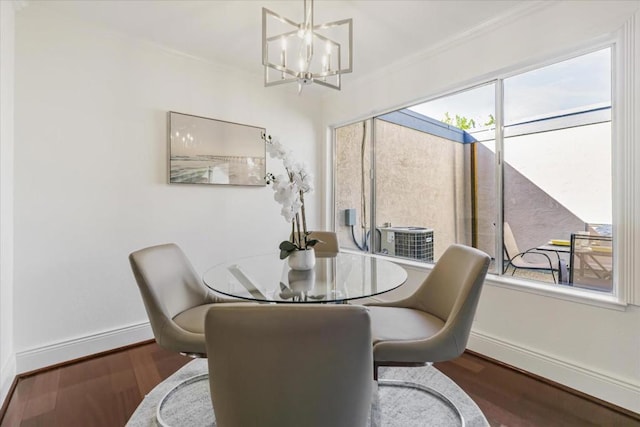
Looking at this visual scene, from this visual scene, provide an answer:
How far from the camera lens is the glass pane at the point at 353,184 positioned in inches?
139

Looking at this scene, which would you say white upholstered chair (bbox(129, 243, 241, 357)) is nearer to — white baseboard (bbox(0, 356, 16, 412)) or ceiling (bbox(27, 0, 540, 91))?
white baseboard (bbox(0, 356, 16, 412))

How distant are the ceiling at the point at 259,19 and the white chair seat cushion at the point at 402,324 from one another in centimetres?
201

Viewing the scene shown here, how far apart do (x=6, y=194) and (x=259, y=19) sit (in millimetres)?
2042

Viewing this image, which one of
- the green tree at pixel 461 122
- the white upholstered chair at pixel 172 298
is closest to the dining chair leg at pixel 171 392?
the white upholstered chair at pixel 172 298

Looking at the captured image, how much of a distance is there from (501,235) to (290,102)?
8.49 ft

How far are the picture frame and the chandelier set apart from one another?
0.72 m

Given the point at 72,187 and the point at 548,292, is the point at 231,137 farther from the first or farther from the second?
the point at 548,292

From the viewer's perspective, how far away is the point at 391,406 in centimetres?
174

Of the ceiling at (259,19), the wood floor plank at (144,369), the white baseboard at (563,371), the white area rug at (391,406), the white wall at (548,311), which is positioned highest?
the ceiling at (259,19)

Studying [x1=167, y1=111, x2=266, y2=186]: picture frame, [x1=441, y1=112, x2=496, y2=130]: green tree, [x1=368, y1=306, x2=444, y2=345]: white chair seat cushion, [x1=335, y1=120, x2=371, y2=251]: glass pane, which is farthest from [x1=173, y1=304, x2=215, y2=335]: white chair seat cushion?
[x1=441, y1=112, x2=496, y2=130]: green tree

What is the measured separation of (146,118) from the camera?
260 centimetres

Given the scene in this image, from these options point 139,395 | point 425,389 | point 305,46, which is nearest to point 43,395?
point 139,395

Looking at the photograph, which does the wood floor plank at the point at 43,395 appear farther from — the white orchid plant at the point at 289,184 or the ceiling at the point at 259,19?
the ceiling at the point at 259,19

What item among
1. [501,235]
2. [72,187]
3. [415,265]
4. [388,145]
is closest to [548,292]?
[501,235]
